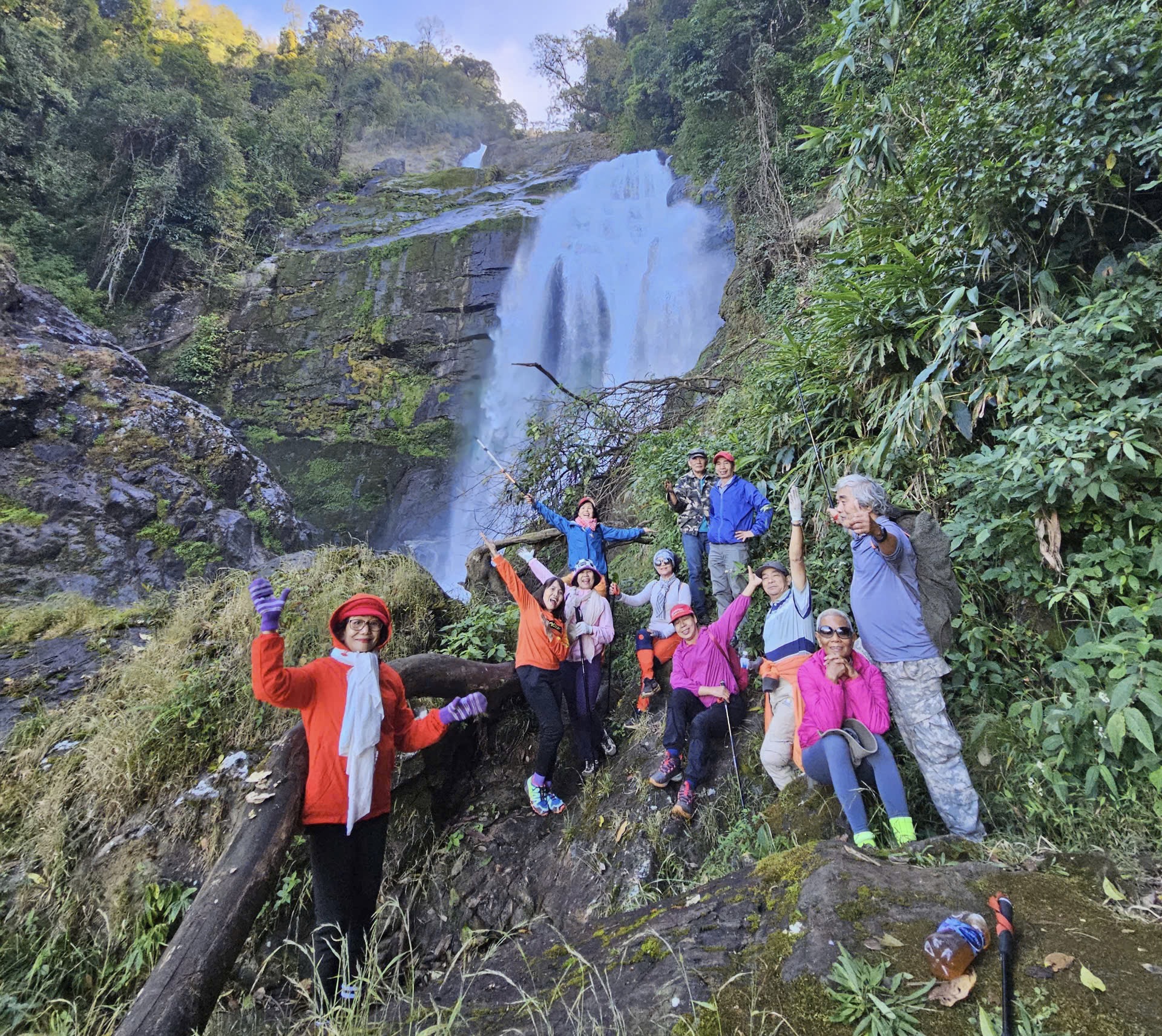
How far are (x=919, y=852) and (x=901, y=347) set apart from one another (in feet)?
9.96

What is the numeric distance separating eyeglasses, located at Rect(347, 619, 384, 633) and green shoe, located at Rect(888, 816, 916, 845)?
2632 mm

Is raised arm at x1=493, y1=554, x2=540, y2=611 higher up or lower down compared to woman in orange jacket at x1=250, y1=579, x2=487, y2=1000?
higher up

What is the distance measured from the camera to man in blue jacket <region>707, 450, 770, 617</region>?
167 inches

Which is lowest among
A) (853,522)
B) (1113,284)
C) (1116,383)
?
(853,522)

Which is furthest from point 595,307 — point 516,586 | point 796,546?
point 796,546

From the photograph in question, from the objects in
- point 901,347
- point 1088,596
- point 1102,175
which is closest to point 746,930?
point 1088,596

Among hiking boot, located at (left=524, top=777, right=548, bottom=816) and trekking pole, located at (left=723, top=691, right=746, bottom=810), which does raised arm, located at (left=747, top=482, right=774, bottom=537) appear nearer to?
trekking pole, located at (left=723, top=691, right=746, bottom=810)

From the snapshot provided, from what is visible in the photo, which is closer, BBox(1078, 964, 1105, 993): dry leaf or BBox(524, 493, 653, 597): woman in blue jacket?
BBox(1078, 964, 1105, 993): dry leaf

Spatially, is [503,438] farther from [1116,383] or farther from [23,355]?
[1116,383]

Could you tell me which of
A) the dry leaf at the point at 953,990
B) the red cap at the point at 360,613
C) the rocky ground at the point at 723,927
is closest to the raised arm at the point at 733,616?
the rocky ground at the point at 723,927

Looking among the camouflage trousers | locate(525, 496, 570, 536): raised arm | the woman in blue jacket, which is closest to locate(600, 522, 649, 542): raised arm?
the woman in blue jacket

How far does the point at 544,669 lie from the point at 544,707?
0.85ft

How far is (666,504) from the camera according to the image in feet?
18.3

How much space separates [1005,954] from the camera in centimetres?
135
